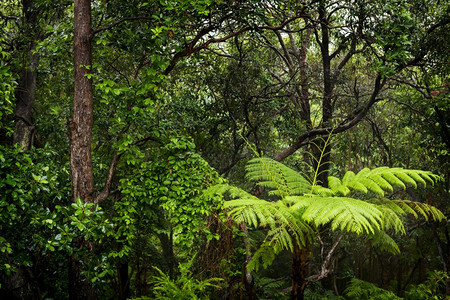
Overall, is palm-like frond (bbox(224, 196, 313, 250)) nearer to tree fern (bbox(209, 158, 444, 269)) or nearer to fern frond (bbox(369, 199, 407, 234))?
tree fern (bbox(209, 158, 444, 269))

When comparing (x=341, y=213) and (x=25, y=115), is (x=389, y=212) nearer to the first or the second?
(x=341, y=213)

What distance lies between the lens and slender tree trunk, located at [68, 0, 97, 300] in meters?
4.05

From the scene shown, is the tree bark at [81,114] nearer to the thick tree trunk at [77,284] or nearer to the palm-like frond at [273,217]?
the thick tree trunk at [77,284]

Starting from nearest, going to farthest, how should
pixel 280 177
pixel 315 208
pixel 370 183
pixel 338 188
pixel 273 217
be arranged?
pixel 315 208 < pixel 273 217 < pixel 370 183 < pixel 338 188 < pixel 280 177

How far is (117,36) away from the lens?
4.56m

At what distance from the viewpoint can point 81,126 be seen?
4.09 metres

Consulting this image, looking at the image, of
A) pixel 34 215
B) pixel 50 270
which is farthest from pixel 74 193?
pixel 50 270

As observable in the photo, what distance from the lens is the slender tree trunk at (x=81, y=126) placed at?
4055 millimetres

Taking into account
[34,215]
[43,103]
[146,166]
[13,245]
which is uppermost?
[43,103]

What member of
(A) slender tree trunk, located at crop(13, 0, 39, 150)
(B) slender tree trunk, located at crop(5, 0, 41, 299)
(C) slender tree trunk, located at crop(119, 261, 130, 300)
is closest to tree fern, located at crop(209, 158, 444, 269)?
(B) slender tree trunk, located at crop(5, 0, 41, 299)

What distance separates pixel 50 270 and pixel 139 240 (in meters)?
2.25

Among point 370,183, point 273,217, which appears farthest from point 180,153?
point 370,183

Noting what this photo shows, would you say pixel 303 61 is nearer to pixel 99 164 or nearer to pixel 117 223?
pixel 99 164

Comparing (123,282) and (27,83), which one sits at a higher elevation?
(27,83)
